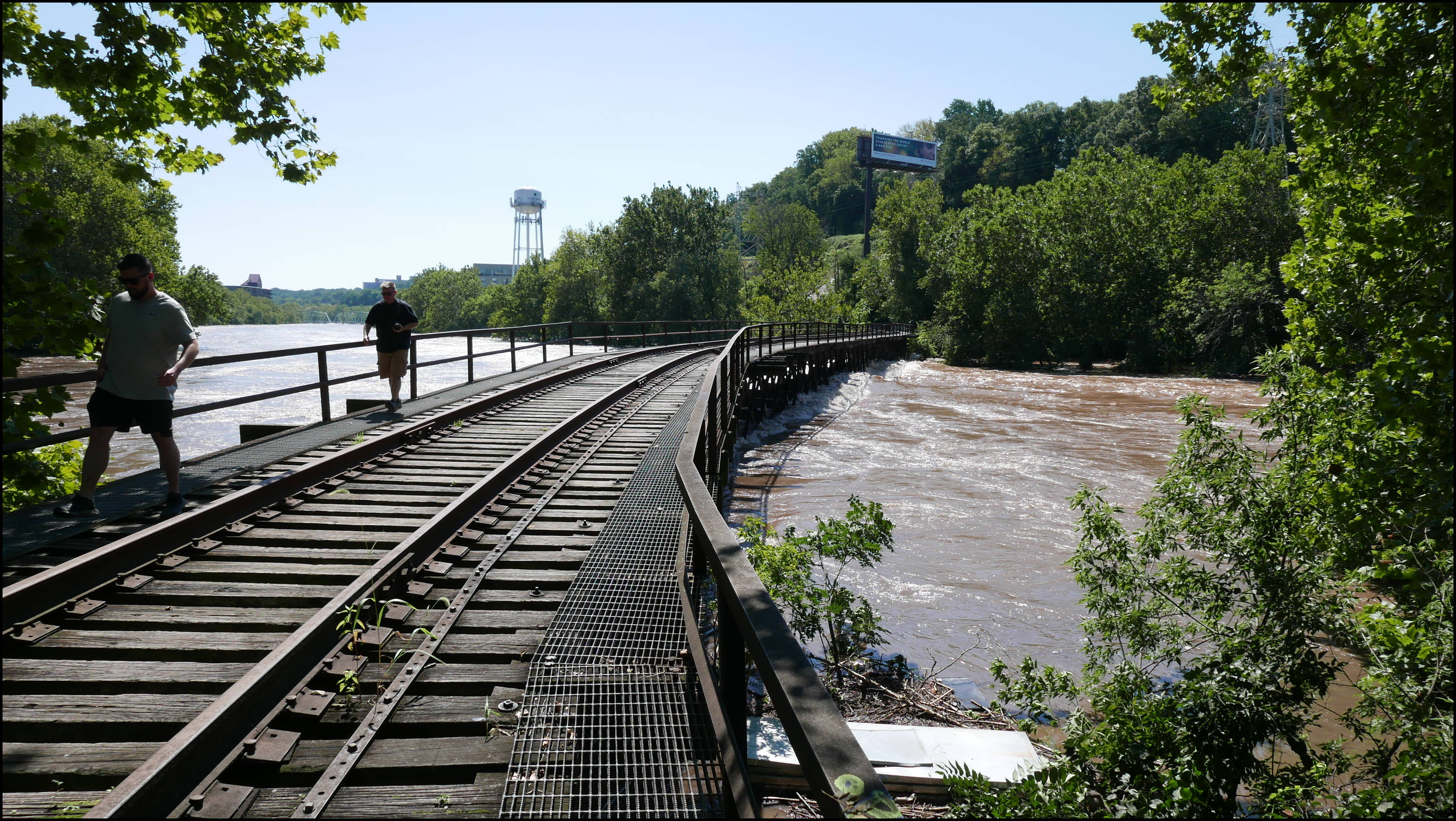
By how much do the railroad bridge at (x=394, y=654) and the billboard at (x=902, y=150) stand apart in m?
96.0

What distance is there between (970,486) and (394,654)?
1331 centimetres

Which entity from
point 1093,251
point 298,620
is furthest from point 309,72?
point 1093,251

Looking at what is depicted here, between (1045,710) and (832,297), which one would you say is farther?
(832,297)

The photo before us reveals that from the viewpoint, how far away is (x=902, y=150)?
99.1m

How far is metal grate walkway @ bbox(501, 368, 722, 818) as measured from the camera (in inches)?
116

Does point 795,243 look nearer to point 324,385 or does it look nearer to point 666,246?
point 666,246

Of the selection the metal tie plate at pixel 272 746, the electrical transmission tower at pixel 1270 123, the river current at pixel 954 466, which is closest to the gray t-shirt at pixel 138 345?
the river current at pixel 954 466

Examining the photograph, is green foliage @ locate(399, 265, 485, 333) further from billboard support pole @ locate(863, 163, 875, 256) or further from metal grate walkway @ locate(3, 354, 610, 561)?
metal grate walkway @ locate(3, 354, 610, 561)

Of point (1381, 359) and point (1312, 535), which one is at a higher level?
point (1381, 359)

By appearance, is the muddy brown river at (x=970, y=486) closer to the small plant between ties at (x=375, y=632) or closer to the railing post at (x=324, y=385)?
the small plant between ties at (x=375, y=632)

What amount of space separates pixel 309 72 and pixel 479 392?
6044 millimetres

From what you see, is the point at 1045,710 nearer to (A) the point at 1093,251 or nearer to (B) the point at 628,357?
(B) the point at 628,357

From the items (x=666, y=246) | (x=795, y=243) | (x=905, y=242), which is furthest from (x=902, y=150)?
(x=666, y=246)

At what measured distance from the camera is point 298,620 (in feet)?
14.4
